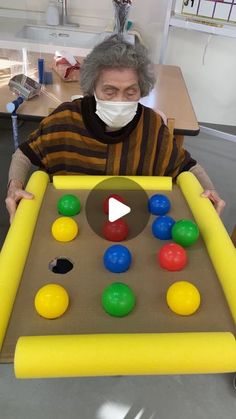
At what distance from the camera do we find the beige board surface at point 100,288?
0.65m

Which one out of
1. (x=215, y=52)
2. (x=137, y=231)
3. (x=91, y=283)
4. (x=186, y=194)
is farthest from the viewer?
(x=215, y=52)

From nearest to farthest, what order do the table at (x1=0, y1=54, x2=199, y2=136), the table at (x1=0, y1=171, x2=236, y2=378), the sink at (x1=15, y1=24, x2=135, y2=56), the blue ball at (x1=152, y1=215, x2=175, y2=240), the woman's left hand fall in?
the table at (x1=0, y1=171, x2=236, y2=378) < the blue ball at (x1=152, y1=215, x2=175, y2=240) < the woman's left hand < the table at (x1=0, y1=54, x2=199, y2=136) < the sink at (x1=15, y1=24, x2=135, y2=56)

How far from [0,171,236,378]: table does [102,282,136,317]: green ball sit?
16 mm

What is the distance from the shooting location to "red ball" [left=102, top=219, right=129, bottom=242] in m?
0.84

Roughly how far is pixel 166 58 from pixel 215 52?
0.41 meters

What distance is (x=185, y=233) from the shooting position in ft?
2.70

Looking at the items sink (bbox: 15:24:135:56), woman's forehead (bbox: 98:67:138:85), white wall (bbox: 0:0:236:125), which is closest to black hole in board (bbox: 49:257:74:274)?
woman's forehead (bbox: 98:67:138:85)

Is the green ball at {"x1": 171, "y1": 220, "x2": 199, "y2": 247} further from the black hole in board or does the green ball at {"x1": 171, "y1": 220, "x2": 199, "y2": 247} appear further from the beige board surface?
the black hole in board

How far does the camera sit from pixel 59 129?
44.4 inches

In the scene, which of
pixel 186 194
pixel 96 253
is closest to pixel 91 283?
pixel 96 253

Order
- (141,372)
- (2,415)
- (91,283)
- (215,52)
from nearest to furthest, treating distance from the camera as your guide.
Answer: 1. (141,372)
2. (91,283)
3. (2,415)
4. (215,52)

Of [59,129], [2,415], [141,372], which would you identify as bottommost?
[2,415]

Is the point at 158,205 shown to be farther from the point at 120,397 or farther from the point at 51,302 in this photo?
the point at 120,397

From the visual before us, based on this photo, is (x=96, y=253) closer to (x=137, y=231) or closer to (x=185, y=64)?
(x=137, y=231)
